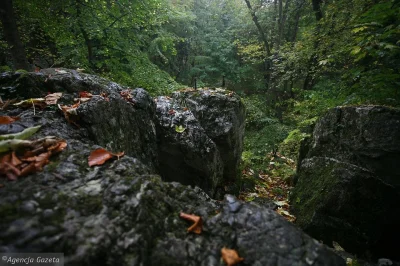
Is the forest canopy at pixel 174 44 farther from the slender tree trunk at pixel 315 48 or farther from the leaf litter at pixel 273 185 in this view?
the leaf litter at pixel 273 185

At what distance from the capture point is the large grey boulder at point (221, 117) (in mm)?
6520

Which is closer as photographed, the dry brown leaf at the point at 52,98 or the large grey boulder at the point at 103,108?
the dry brown leaf at the point at 52,98

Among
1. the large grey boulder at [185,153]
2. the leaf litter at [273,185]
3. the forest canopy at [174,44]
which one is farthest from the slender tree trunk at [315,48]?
the large grey boulder at [185,153]

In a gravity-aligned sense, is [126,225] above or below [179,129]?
above

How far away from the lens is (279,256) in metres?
1.62

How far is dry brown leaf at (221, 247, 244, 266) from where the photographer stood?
5.11 feet

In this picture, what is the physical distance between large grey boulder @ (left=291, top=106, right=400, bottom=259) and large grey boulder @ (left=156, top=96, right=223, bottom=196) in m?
2.07

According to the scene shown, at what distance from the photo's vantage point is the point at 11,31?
16.7ft

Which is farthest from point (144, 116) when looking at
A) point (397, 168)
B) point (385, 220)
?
point (397, 168)

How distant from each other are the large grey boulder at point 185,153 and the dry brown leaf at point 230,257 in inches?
143

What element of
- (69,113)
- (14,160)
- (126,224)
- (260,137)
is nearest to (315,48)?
(260,137)

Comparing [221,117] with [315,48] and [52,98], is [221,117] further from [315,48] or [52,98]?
[52,98]

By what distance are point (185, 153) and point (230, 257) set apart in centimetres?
370

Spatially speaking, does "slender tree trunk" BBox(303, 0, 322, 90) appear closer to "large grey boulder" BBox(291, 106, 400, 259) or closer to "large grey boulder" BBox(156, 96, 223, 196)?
"large grey boulder" BBox(291, 106, 400, 259)
